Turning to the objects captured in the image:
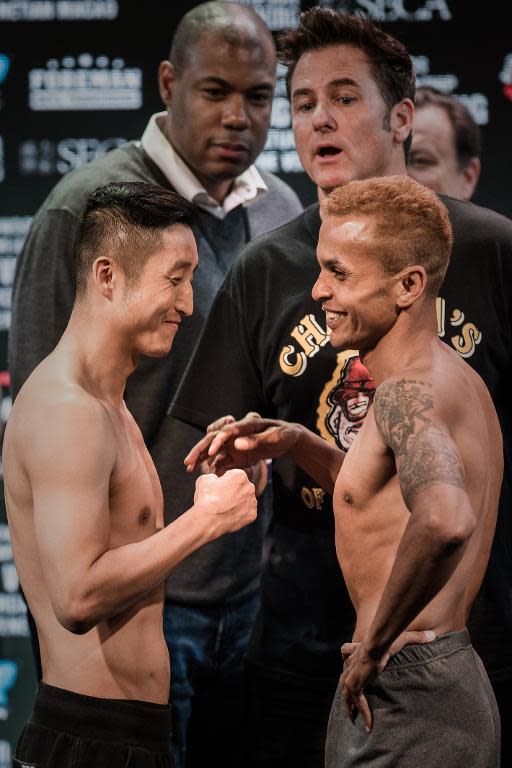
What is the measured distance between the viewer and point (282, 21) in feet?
14.0

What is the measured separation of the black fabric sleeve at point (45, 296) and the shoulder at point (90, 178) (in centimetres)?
3

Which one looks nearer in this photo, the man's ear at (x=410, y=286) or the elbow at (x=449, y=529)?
the elbow at (x=449, y=529)

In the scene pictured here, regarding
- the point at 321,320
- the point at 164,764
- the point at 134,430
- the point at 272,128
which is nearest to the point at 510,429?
the point at 321,320

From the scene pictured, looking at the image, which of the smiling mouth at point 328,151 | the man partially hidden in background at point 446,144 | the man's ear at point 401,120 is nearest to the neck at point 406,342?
the smiling mouth at point 328,151

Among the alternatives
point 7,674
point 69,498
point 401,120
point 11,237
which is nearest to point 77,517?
point 69,498

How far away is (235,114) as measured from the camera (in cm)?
368

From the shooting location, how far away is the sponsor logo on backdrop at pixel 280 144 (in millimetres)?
4379

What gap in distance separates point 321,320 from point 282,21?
164cm

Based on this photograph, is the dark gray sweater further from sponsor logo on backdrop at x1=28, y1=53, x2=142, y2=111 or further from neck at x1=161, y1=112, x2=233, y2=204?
sponsor logo on backdrop at x1=28, y1=53, x2=142, y2=111

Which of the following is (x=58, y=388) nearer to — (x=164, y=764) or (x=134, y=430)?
(x=134, y=430)

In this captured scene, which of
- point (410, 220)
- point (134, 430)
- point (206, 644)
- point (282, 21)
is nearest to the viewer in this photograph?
point (410, 220)

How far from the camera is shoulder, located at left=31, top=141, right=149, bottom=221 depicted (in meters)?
3.56

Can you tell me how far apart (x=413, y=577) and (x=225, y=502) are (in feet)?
1.63

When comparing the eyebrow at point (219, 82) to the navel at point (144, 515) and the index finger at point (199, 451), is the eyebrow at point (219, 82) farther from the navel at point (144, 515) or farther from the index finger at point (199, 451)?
the navel at point (144, 515)
